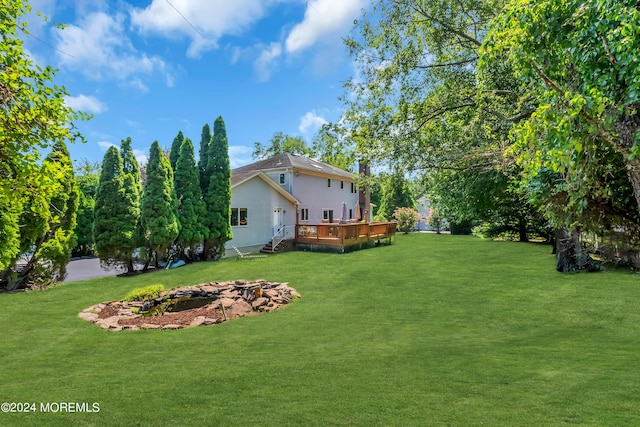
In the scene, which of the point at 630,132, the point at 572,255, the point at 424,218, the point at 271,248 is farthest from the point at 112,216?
the point at 424,218

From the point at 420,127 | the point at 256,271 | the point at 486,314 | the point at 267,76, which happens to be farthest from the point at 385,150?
the point at 267,76

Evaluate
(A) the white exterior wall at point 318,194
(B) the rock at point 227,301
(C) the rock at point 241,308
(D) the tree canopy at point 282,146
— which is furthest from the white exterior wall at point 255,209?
(D) the tree canopy at point 282,146

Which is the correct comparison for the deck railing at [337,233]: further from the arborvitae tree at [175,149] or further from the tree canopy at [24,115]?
the tree canopy at [24,115]

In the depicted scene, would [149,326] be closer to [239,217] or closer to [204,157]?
[204,157]

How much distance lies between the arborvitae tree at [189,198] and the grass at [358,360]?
5.37 meters

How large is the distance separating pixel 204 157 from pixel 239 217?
3.94 m

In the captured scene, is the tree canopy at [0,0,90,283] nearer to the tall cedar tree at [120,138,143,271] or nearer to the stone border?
the stone border

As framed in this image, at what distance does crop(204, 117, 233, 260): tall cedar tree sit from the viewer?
16672 millimetres

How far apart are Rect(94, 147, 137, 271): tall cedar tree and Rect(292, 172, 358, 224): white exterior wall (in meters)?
12.9

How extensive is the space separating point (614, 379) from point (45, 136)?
7491 mm

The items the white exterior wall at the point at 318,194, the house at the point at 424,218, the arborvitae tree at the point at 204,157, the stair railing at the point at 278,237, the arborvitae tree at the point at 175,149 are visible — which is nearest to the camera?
the arborvitae tree at the point at 175,149

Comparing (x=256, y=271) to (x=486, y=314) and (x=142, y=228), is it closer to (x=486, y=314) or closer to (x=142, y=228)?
(x=142, y=228)

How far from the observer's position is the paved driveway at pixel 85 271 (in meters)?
13.0

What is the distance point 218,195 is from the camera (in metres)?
17.0
